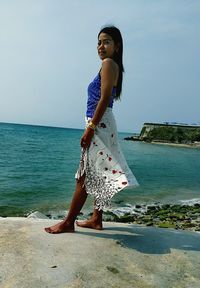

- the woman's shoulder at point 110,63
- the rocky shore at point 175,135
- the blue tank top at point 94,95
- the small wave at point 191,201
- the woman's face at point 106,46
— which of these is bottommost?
the small wave at point 191,201

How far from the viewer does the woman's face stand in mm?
4621

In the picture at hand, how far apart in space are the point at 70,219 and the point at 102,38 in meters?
2.15

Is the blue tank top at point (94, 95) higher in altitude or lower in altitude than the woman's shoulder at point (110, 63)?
lower

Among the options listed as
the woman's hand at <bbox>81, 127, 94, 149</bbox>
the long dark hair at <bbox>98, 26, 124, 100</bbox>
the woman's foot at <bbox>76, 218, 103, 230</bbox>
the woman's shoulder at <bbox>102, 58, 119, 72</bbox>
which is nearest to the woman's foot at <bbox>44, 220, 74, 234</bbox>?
the woman's foot at <bbox>76, 218, 103, 230</bbox>

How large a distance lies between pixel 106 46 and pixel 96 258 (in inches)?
94.0

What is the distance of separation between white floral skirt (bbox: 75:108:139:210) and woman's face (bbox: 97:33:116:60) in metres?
0.64

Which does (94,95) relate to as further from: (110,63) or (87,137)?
(87,137)

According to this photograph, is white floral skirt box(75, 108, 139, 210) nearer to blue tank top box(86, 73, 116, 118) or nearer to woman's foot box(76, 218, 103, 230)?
blue tank top box(86, 73, 116, 118)

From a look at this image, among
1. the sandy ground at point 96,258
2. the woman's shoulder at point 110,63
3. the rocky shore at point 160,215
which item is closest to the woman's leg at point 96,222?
the sandy ground at point 96,258

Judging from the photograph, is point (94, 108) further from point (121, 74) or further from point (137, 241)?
point (137, 241)

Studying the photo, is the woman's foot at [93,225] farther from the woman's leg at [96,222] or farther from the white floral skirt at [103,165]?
the white floral skirt at [103,165]

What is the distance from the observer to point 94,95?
15.4ft

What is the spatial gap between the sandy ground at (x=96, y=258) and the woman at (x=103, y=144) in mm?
369

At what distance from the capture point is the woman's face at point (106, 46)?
4621 millimetres
